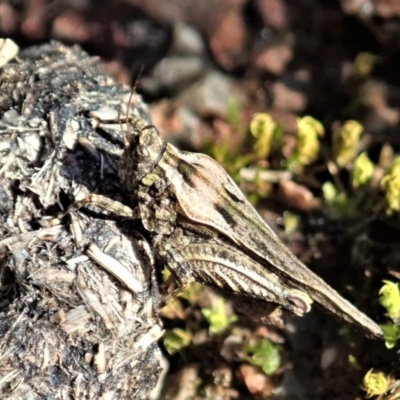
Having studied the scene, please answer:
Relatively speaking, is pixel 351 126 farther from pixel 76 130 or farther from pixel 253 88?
pixel 76 130

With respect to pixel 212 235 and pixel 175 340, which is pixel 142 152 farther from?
pixel 175 340

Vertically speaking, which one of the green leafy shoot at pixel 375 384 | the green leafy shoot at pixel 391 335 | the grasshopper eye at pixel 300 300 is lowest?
the green leafy shoot at pixel 375 384

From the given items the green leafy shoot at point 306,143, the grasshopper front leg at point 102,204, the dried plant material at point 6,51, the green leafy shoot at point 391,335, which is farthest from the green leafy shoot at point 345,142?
the dried plant material at point 6,51

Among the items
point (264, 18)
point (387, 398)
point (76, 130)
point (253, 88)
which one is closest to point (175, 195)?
point (76, 130)

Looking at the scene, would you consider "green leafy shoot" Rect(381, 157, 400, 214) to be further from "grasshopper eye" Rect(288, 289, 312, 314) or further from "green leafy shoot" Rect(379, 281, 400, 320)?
"grasshopper eye" Rect(288, 289, 312, 314)

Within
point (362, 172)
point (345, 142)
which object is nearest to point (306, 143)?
point (345, 142)

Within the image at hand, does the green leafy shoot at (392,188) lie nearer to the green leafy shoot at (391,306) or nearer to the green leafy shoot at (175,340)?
the green leafy shoot at (391,306)

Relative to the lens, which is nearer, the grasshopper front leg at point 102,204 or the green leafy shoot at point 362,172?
the grasshopper front leg at point 102,204

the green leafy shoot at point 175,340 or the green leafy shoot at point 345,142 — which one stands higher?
the green leafy shoot at point 345,142
